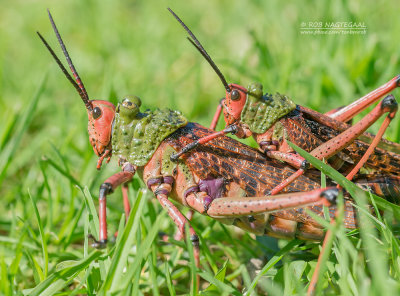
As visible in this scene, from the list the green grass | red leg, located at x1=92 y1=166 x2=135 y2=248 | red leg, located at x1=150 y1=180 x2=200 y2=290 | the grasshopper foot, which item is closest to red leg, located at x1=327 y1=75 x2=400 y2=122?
the green grass

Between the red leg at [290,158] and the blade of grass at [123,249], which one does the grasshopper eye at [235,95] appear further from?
the blade of grass at [123,249]

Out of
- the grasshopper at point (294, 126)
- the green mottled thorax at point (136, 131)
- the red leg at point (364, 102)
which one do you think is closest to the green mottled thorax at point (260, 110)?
the grasshopper at point (294, 126)

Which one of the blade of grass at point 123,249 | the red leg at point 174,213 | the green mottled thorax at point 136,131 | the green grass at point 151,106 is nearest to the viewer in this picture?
the blade of grass at point 123,249

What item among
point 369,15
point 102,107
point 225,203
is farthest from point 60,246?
point 369,15

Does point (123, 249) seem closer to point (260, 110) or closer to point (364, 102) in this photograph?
point (260, 110)

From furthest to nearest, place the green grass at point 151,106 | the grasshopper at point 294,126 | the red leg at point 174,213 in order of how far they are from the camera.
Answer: the grasshopper at point 294,126, the red leg at point 174,213, the green grass at point 151,106

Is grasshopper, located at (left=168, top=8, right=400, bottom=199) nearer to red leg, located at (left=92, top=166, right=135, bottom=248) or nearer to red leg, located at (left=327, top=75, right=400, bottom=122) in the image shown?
red leg, located at (left=327, top=75, right=400, bottom=122)

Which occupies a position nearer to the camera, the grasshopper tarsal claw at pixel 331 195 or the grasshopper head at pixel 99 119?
the grasshopper tarsal claw at pixel 331 195
